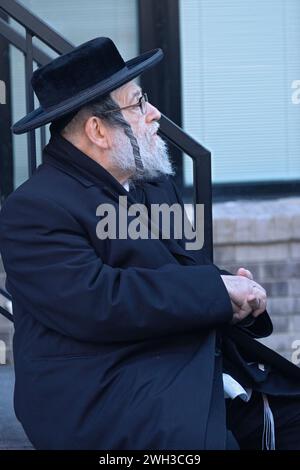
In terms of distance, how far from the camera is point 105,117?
2879 mm

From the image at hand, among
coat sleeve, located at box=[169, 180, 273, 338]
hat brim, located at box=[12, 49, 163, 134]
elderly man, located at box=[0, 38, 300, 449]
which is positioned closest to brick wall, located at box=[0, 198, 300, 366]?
coat sleeve, located at box=[169, 180, 273, 338]

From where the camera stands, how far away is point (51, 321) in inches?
105

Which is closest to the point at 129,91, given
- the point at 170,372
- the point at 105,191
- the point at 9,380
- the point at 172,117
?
the point at 105,191

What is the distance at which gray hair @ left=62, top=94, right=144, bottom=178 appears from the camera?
2867mm

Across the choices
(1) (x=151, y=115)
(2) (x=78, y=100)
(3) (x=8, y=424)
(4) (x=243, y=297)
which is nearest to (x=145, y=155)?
(1) (x=151, y=115)

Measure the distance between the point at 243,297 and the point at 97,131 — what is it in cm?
63

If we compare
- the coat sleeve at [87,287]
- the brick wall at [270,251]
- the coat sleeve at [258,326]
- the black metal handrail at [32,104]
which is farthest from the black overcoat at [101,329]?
the brick wall at [270,251]

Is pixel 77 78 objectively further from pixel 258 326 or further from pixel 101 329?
pixel 258 326

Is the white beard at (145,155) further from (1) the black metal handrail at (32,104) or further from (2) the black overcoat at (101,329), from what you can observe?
(1) the black metal handrail at (32,104)

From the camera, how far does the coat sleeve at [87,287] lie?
8.52 ft

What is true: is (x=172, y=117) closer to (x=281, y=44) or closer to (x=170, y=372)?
(x=281, y=44)

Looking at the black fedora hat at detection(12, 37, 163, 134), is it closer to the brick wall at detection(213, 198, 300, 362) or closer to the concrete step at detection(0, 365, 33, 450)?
the concrete step at detection(0, 365, 33, 450)

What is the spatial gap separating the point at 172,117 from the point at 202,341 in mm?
2908

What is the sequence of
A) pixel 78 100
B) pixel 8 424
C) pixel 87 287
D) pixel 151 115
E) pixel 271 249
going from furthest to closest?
pixel 271 249
pixel 8 424
pixel 151 115
pixel 78 100
pixel 87 287
